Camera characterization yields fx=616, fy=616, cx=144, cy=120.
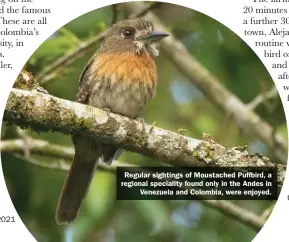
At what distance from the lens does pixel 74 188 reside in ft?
9.78

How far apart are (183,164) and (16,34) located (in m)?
1.04

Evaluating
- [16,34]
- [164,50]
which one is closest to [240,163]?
[164,50]

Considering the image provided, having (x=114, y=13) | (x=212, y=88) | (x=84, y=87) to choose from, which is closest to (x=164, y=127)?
(x=212, y=88)

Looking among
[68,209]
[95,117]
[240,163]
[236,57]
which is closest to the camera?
[95,117]

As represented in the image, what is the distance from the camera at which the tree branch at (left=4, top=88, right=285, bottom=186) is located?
Result: 2535 mm

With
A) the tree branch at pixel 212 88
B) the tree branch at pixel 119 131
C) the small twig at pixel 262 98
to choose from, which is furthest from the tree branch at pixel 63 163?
the small twig at pixel 262 98

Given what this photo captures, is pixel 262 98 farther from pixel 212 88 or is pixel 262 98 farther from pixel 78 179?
pixel 78 179

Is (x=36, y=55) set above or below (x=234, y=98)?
above

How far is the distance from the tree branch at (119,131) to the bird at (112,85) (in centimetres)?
13

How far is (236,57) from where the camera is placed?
3172 mm

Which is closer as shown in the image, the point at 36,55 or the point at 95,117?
the point at 95,117

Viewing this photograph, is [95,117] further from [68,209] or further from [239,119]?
[239,119]

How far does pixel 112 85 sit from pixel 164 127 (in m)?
0.41

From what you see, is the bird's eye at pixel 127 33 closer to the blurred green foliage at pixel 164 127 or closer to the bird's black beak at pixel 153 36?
the bird's black beak at pixel 153 36
